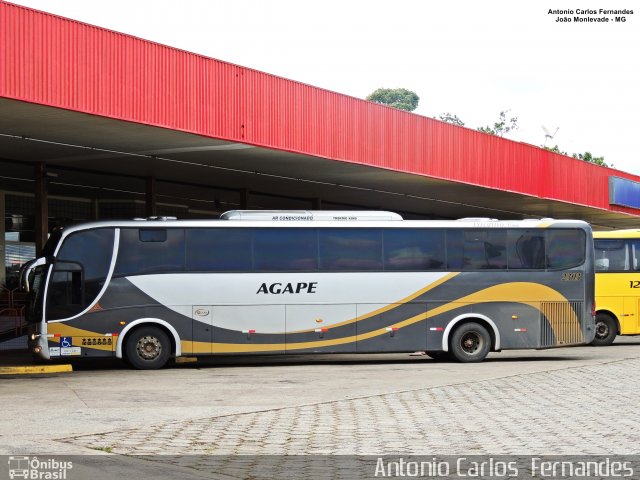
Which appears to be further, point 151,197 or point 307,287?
point 151,197

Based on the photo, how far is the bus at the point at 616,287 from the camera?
89.7 ft

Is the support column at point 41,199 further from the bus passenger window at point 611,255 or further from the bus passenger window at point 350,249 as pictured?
the bus passenger window at point 611,255

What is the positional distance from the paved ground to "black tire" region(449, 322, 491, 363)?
1.65 meters

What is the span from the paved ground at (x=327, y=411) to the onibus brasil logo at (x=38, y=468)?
21.9 inches

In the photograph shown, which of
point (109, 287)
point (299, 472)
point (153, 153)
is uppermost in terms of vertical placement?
point (153, 153)

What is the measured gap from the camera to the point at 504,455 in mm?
9773

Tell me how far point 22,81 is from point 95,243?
145 inches

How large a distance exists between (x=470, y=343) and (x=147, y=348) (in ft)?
22.4

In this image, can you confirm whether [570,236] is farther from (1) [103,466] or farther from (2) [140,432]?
(1) [103,466]

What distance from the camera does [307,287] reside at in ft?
69.5

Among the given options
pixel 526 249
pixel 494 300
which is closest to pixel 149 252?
pixel 494 300

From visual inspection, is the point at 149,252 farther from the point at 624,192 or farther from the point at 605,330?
the point at 624,192

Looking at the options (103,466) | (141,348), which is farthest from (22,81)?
(103,466)

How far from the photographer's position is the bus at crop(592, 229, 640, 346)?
27344 mm
